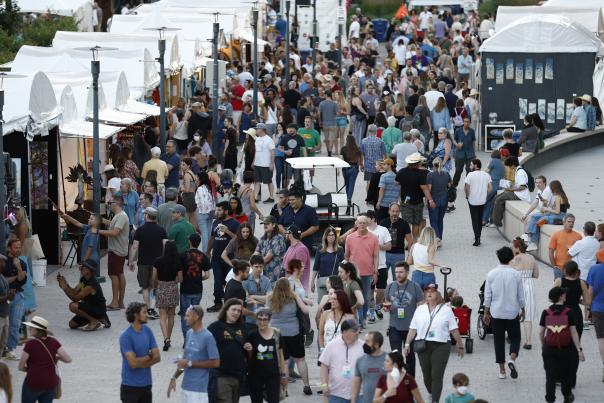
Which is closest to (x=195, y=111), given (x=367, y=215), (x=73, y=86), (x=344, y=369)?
(x=73, y=86)

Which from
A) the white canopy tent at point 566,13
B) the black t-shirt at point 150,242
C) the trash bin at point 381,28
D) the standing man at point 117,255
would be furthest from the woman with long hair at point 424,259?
the trash bin at point 381,28

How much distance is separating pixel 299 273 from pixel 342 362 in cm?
293

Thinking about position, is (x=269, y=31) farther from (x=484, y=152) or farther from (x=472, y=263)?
(x=472, y=263)

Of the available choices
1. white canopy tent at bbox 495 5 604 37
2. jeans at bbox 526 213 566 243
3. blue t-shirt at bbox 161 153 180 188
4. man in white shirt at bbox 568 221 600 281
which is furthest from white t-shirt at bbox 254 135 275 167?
white canopy tent at bbox 495 5 604 37

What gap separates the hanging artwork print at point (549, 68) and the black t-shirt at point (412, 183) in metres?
14.0

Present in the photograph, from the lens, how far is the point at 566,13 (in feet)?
141

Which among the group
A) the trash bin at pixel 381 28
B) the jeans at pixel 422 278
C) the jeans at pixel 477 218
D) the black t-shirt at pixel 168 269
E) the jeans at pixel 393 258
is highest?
the black t-shirt at pixel 168 269

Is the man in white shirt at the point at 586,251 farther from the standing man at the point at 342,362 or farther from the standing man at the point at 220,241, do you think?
the standing man at the point at 342,362

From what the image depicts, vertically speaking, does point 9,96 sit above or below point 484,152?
above

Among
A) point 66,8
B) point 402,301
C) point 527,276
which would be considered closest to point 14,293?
point 402,301

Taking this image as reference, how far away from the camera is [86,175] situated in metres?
24.5

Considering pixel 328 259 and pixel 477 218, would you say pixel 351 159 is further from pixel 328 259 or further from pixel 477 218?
pixel 328 259

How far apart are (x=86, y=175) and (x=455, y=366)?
8.82m

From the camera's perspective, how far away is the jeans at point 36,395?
14555mm
